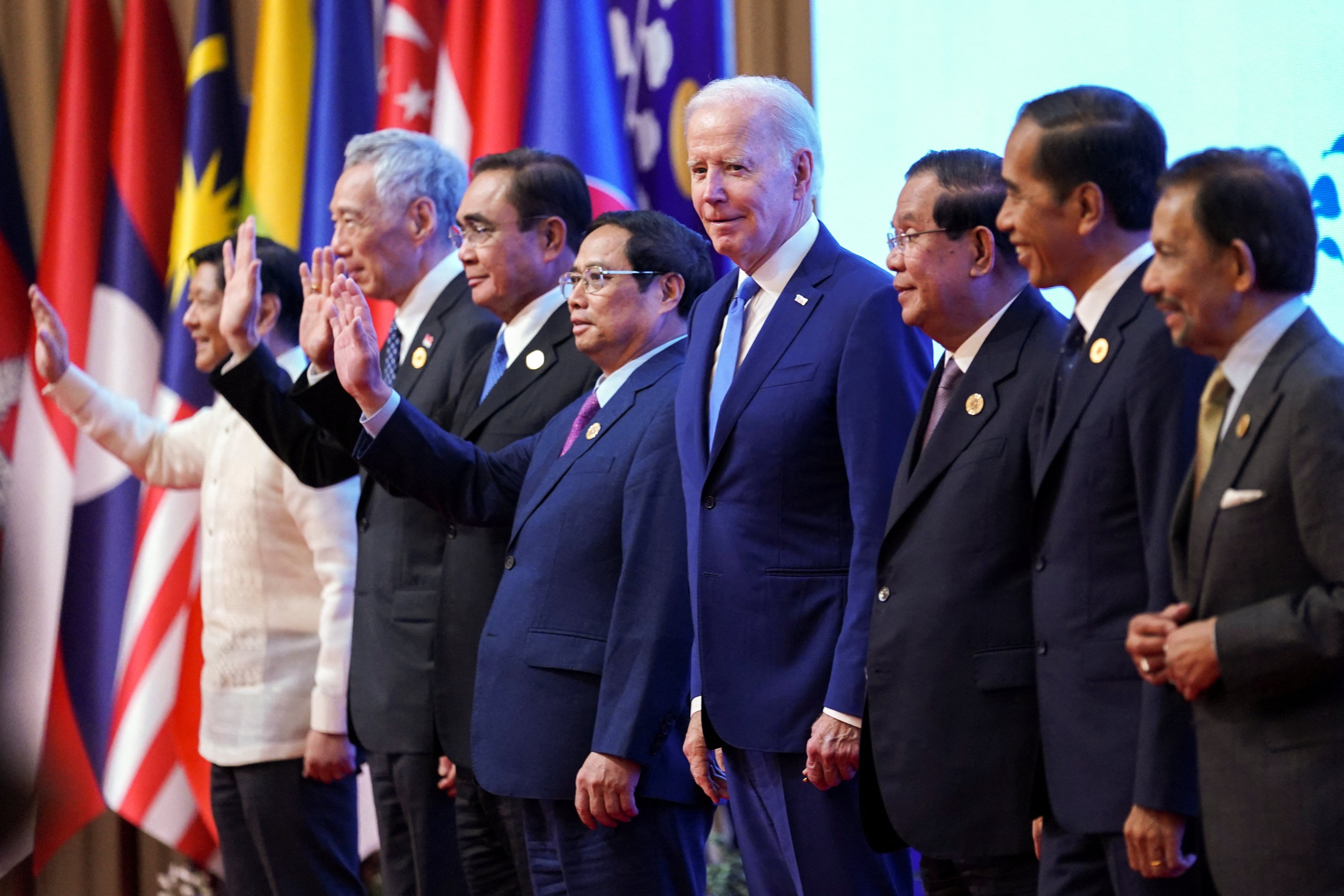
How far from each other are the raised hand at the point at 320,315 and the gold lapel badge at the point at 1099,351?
165cm

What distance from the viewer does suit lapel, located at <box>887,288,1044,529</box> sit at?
2121mm

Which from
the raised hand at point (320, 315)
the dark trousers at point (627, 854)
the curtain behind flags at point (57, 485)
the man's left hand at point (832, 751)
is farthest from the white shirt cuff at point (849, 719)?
the curtain behind flags at point (57, 485)

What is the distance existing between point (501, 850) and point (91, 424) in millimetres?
1848

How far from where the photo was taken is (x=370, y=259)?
3.45 metres

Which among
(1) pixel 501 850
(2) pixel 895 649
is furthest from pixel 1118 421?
(1) pixel 501 850

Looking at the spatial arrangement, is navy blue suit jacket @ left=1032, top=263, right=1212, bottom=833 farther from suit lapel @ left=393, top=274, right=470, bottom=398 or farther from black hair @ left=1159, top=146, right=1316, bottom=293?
suit lapel @ left=393, top=274, right=470, bottom=398

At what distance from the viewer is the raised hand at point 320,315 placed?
305 cm

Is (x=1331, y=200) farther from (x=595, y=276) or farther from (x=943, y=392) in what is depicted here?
(x=595, y=276)

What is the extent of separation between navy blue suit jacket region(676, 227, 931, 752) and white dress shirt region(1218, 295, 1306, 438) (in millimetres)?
702

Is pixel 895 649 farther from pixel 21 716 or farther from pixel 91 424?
pixel 21 716

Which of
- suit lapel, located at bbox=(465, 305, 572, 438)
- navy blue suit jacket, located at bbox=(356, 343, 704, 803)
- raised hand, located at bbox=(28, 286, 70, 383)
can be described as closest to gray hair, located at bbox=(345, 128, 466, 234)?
suit lapel, located at bbox=(465, 305, 572, 438)

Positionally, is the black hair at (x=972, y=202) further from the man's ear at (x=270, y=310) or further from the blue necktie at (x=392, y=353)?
the man's ear at (x=270, y=310)

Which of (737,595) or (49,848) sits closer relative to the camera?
(737,595)

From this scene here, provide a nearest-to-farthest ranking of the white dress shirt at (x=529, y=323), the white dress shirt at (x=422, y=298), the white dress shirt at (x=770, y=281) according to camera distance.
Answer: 1. the white dress shirt at (x=770, y=281)
2. the white dress shirt at (x=529, y=323)
3. the white dress shirt at (x=422, y=298)
